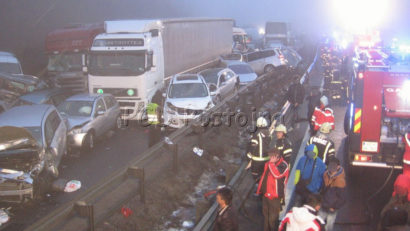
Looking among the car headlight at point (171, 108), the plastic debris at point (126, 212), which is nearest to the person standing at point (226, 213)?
the plastic debris at point (126, 212)

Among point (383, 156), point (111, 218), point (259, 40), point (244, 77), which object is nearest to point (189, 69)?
point (244, 77)

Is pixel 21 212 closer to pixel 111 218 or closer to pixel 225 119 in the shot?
pixel 111 218

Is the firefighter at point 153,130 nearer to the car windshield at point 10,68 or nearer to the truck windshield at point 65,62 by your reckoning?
the truck windshield at point 65,62

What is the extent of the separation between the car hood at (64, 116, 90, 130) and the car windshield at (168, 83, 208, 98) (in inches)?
153

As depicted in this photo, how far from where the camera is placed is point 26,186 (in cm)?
1032

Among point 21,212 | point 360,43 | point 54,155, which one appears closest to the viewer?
point 21,212

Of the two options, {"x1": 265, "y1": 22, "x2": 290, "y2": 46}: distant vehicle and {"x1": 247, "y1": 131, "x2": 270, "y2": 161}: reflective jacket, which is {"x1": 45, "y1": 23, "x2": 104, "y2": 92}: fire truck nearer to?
{"x1": 247, "y1": 131, "x2": 270, "y2": 161}: reflective jacket

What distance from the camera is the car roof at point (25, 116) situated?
40.8 ft

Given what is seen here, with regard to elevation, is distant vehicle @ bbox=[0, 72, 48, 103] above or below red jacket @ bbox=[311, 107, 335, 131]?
below

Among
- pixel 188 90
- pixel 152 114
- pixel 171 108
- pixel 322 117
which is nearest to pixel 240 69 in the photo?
pixel 188 90

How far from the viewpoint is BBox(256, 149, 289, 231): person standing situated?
25.9 ft

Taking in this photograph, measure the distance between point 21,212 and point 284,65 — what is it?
25511 mm

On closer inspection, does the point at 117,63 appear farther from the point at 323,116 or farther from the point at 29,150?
the point at 323,116

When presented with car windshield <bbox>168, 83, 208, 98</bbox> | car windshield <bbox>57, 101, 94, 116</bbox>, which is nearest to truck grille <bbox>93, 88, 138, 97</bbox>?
car windshield <bbox>168, 83, 208, 98</bbox>
